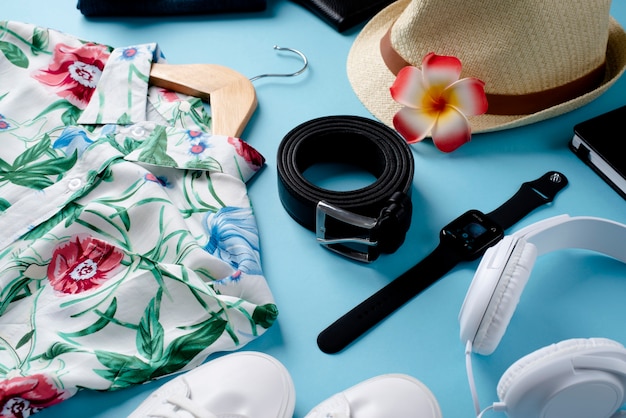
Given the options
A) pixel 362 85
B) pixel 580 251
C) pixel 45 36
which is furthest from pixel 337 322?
pixel 45 36

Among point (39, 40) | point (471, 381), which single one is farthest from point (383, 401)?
point (39, 40)

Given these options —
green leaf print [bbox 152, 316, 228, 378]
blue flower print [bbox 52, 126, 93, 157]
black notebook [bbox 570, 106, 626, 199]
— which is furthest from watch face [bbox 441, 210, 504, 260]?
blue flower print [bbox 52, 126, 93, 157]

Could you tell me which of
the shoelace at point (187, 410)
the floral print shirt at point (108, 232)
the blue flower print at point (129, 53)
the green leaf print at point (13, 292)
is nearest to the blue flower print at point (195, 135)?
the floral print shirt at point (108, 232)

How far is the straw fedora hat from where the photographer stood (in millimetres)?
958

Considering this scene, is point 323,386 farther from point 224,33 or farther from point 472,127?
point 224,33

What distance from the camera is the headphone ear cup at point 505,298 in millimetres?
703

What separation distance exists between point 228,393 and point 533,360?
13.6 inches

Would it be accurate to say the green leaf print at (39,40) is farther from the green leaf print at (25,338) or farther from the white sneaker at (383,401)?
the white sneaker at (383,401)

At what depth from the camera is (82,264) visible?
829mm

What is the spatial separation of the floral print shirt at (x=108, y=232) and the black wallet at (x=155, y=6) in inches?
10.5

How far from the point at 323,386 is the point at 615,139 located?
63cm

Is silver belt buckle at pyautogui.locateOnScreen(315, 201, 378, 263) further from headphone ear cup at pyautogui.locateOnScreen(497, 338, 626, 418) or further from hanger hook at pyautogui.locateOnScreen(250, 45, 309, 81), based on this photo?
hanger hook at pyautogui.locateOnScreen(250, 45, 309, 81)

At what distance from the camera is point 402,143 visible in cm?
95

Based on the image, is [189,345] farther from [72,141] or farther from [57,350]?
[72,141]
